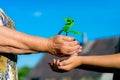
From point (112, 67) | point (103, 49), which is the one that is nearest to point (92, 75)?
point (103, 49)

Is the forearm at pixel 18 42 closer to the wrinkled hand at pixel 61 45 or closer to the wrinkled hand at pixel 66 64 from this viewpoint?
the wrinkled hand at pixel 61 45

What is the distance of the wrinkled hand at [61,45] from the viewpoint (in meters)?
4.28

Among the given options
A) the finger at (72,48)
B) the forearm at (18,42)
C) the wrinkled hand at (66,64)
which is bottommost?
the wrinkled hand at (66,64)

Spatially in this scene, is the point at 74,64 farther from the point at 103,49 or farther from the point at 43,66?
the point at 43,66

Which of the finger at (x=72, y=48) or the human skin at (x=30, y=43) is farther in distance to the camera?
the finger at (x=72, y=48)

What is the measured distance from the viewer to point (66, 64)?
440 centimetres

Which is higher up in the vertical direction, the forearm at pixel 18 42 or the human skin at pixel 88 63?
the forearm at pixel 18 42

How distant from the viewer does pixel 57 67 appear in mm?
4395

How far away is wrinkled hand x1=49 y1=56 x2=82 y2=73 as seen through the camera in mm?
4391

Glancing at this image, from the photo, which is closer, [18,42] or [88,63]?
[18,42]

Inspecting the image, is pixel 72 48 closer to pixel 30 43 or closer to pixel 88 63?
pixel 88 63

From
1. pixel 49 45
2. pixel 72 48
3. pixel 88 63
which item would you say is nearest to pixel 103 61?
pixel 88 63

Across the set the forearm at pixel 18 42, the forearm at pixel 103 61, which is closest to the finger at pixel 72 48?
the forearm at pixel 103 61

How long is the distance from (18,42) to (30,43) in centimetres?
10
